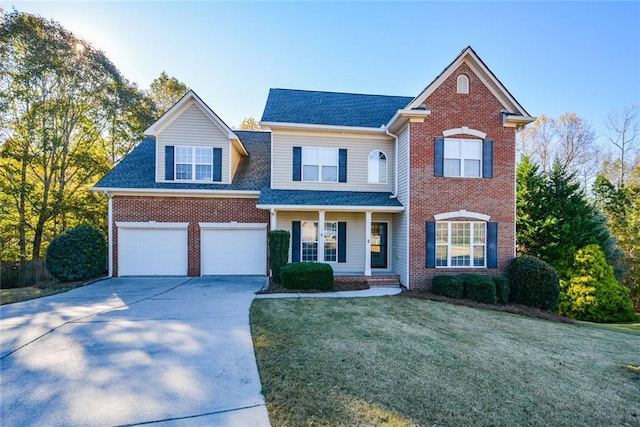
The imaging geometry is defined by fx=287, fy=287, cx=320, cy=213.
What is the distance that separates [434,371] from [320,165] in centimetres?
924

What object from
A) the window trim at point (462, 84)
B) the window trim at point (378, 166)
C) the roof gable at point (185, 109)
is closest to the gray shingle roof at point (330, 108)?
the window trim at point (378, 166)

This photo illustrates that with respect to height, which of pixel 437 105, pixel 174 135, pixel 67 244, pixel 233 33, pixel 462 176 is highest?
pixel 233 33

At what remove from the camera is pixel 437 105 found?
10.8 m

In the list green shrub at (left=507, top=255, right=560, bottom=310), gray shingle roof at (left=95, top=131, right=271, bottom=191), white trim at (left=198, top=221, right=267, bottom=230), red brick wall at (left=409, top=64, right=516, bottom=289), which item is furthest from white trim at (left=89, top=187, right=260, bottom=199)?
green shrub at (left=507, top=255, right=560, bottom=310)

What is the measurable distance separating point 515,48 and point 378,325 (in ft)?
45.0

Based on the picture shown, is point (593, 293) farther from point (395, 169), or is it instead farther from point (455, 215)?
point (395, 169)

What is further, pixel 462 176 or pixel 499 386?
pixel 462 176

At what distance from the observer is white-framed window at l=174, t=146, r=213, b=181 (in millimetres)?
12023

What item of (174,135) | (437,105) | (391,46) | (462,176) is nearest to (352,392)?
(462,176)

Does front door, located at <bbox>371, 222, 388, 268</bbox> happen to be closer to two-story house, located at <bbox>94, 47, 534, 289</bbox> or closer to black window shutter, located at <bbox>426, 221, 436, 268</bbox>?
two-story house, located at <bbox>94, 47, 534, 289</bbox>

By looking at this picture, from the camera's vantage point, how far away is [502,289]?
1004cm

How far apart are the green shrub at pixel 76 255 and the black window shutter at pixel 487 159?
15.2 metres

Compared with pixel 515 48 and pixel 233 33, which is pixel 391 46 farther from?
pixel 233 33

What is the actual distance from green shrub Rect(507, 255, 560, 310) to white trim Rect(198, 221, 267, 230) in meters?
9.76
